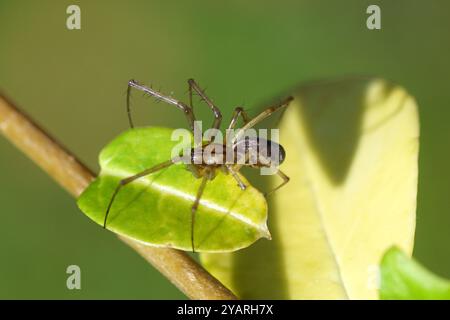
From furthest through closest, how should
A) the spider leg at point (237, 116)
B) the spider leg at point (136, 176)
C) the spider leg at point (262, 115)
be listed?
the spider leg at point (237, 116)
the spider leg at point (262, 115)
the spider leg at point (136, 176)

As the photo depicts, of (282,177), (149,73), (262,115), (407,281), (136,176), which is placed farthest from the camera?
(149,73)

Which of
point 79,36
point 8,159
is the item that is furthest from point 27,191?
point 79,36

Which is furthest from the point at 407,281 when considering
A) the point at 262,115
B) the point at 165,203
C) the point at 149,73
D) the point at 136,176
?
the point at 149,73

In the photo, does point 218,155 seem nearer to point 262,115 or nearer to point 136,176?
point 262,115

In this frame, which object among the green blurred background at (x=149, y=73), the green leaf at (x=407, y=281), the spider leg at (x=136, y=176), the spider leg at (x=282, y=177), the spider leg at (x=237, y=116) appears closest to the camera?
the green leaf at (x=407, y=281)

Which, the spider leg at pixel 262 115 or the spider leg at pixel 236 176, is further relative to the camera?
the spider leg at pixel 262 115

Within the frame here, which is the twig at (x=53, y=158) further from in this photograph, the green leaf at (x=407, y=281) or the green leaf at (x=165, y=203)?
the green leaf at (x=407, y=281)

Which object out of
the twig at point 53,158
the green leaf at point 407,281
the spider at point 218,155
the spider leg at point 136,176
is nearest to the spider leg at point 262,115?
the spider at point 218,155
